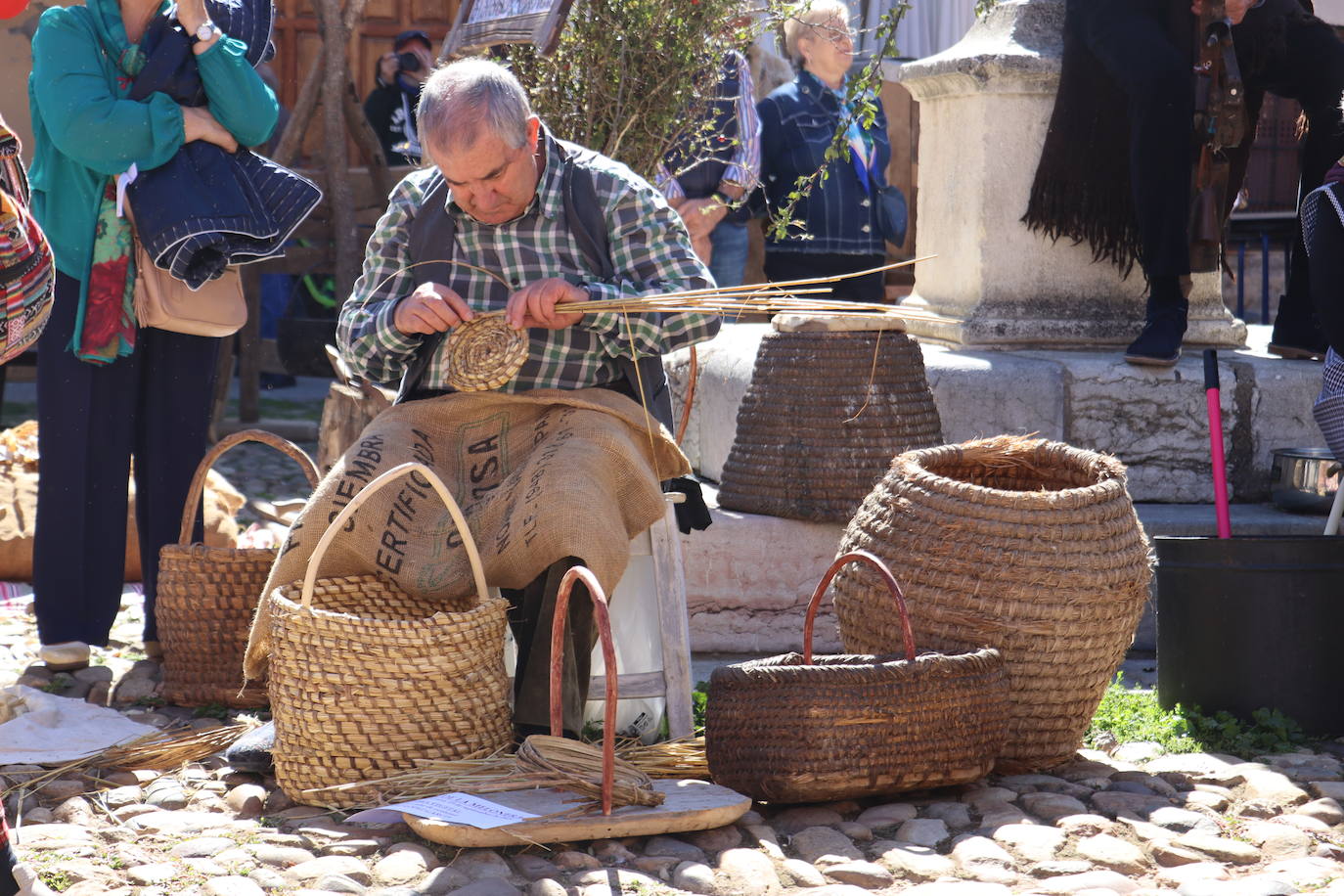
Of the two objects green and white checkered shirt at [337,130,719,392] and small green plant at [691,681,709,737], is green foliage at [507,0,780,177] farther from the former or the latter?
small green plant at [691,681,709,737]

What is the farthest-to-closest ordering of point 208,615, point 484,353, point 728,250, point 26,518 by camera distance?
point 728,250, point 26,518, point 208,615, point 484,353

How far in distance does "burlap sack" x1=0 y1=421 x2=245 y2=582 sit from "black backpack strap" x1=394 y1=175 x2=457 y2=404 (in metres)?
1.97

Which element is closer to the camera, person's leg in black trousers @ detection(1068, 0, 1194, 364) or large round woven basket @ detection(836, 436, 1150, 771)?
large round woven basket @ detection(836, 436, 1150, 771)

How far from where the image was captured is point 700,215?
602 centimetres

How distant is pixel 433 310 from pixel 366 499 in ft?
1.42

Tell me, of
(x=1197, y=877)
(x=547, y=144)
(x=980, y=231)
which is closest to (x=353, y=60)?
(x=980, y=231)

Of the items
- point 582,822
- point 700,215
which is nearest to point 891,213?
point 700,215

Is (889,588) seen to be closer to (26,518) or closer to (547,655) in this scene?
(547,655)

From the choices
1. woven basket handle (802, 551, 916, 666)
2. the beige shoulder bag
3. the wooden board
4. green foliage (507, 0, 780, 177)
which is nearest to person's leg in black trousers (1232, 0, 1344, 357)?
green foliage (507, 0, 780, 177)

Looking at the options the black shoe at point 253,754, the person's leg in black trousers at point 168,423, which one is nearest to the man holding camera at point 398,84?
the person's leg in black trousers at point 168,423

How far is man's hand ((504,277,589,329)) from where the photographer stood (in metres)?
3.19

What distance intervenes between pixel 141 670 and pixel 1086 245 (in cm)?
324

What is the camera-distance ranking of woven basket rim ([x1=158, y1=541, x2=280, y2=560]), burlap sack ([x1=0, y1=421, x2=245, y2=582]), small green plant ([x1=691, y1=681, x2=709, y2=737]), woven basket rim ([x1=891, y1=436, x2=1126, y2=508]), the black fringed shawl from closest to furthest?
1. woven basket rim ([x1=891, y1=436, x2=1126, y2=508])
2. small green plant ([x1=691, y1=681, x2=709, y2=737])
3. woven basket rim ([x1=158, y1=541, x2=280, y2=560])
4. the black fringed shawl
5. burlap sack ([x1=0, y1=421, x2=245, y2=582])

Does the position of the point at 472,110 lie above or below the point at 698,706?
above
